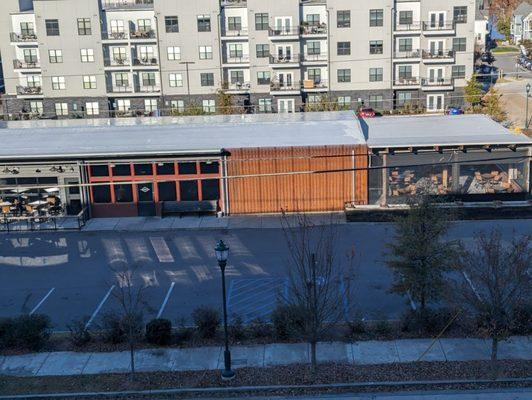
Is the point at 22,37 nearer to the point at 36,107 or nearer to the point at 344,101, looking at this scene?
the point at 36,107

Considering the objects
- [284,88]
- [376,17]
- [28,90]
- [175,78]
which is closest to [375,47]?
[376,17]

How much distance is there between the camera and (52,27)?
181 feet

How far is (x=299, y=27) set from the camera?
2112 inches

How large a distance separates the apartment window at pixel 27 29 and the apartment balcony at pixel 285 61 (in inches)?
760

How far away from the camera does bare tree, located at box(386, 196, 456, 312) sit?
703 inches

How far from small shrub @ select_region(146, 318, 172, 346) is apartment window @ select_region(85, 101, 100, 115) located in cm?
4036

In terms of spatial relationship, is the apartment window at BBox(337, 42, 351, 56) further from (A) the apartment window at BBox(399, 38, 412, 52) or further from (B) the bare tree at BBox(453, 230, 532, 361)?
(B) the bare tree at BBox(453, 230, 532, 361)

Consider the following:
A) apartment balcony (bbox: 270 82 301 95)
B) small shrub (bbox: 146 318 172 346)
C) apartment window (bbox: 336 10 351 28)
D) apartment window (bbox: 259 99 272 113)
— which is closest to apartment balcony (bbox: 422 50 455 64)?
apartment window (bbox: 336 10 351 28)

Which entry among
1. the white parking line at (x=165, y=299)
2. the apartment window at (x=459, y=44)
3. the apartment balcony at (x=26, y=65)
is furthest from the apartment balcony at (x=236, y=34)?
the white parking line at (x=165, y=299)

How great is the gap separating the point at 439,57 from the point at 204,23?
1782 cm

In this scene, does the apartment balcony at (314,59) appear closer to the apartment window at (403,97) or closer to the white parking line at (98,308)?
the apartment window at (403,97)

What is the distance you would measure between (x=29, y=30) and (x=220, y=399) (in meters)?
48.2

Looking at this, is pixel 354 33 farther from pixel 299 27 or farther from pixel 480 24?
pixel 480 24

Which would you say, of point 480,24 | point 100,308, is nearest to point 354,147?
point 100,308
